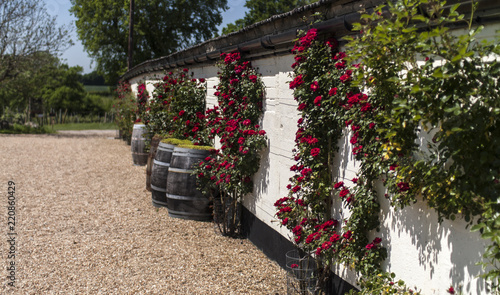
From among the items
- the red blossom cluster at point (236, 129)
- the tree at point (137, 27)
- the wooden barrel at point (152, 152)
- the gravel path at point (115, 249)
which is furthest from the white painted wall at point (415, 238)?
the tree at point (137, 27)

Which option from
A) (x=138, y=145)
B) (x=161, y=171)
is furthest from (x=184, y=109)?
(x=138, y=145)

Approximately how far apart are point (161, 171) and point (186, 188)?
2.45 ft

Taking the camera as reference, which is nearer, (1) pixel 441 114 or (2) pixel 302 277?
(1) pixel 441 114

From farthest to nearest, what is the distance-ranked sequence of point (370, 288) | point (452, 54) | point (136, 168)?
point (136, 168) < point (370, 288) < point (452, 54)

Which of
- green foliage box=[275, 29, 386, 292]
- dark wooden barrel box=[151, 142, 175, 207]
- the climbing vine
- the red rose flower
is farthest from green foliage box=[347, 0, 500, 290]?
dark wooden barrel box=[151, 142, 175, 207]

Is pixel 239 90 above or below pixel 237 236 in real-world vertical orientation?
above

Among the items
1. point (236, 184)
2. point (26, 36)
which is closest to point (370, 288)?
point (236, 184)

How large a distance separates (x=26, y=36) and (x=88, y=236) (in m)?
18.7

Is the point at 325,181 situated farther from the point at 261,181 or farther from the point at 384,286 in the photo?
the point at 261,181

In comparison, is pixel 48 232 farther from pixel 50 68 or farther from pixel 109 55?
pixel 109 55

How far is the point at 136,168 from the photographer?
37.4ft

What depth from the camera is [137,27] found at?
28.7 m

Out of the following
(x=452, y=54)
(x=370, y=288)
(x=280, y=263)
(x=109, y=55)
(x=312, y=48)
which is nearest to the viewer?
(x=452, y=54)

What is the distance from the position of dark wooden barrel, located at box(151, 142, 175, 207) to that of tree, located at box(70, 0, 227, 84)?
74.6 feet
